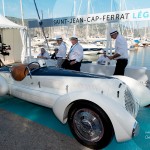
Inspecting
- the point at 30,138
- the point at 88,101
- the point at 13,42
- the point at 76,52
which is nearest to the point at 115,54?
the point at 76,52

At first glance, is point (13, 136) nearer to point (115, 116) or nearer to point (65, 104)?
point (65, 104)

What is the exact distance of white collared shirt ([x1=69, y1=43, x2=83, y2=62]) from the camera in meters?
6.14

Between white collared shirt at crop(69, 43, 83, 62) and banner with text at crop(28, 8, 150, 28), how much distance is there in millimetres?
1937

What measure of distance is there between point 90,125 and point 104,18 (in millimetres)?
5243

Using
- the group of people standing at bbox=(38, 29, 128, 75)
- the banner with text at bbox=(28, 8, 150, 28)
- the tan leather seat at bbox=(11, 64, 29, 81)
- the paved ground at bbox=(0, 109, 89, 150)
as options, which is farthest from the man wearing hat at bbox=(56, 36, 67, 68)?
the paved ground at bbox=(0, 109, 89, 150)

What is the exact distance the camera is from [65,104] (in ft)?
10.5

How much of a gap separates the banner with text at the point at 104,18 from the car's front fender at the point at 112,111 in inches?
174

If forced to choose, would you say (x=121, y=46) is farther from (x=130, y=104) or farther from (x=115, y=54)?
(x=130, y=104)

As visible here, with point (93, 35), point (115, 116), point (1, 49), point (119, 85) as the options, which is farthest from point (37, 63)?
point (93, 35)

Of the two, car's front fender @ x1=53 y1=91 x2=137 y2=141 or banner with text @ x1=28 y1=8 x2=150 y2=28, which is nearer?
car's front fender @ x1=53 y1=91 x2=137 y2=141

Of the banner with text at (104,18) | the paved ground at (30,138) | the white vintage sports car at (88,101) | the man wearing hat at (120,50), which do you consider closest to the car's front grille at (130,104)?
the white vintage sports car at (88,101)

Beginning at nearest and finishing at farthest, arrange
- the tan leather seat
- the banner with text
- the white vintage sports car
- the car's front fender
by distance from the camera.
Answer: the car's front fender → the white vintage sports car → the tan leather seat → the banner with text

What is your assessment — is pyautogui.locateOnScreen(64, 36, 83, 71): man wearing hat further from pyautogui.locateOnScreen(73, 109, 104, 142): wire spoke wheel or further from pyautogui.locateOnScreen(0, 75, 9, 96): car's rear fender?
pyautogui.locateOnScreen(73, 109, 104, 142): wire spoke wheel

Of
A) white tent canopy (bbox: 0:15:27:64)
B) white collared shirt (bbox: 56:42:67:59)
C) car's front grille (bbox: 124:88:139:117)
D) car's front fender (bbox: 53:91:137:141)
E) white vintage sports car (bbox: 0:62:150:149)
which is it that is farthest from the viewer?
white tent canopy (bbox: 0:15:27:64)
